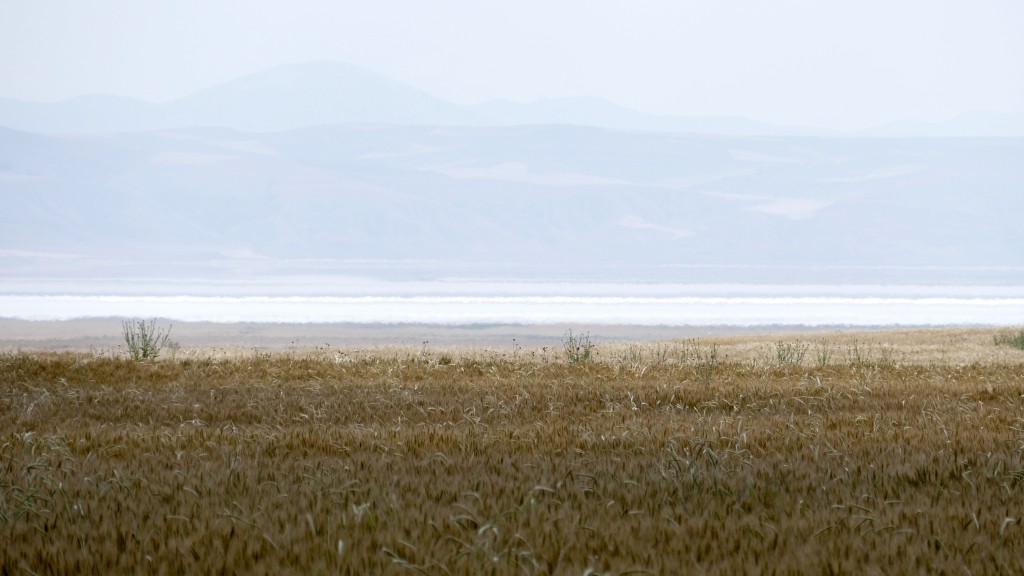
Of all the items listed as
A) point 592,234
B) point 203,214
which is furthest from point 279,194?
point 592,234

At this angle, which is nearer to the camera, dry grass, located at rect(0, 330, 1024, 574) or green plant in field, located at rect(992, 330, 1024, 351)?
dry grass, located at rect(0, 330, 1024, 574)

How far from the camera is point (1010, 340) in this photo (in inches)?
1147

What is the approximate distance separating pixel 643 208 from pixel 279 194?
63.1m

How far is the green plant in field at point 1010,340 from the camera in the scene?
1083 inches

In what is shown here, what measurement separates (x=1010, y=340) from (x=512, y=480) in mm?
26197

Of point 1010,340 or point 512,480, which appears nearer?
point 512,480

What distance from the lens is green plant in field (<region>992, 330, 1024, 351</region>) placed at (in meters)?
27.5

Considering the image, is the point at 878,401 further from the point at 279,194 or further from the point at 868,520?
the point at 279,194

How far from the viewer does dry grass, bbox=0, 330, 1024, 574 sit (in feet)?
15.3

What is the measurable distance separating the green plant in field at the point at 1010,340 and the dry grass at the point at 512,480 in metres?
16.1

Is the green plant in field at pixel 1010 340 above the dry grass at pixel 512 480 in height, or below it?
above

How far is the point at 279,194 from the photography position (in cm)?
19512

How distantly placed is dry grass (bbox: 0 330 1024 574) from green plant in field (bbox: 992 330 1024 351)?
52.9 ft

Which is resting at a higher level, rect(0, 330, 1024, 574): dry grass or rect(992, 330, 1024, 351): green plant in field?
rect(992, 330, 1024, 351): green plant in field
